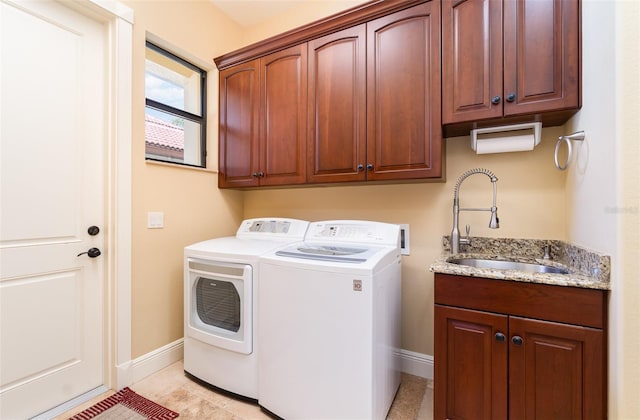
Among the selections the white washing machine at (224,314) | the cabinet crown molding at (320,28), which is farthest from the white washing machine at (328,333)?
the cabinet crown molding at (320,28)

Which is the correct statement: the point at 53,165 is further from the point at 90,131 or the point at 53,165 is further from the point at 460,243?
the point at 460,243

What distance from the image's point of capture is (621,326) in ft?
3.29

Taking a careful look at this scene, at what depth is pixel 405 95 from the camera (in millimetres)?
1663

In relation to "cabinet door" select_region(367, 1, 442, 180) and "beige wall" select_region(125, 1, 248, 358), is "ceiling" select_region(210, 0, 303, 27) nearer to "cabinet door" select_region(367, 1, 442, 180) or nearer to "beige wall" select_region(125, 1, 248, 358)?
"beige wall" select_region(125, 1, 248, 358)

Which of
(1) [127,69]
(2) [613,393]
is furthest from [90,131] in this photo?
(2) [613,393]

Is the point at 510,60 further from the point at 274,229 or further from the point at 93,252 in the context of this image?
the point at 93,252

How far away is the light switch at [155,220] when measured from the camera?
1.96 metres

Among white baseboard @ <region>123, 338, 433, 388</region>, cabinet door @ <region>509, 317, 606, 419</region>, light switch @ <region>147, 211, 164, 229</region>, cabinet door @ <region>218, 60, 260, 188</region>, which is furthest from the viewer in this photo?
cabinet door @ <region>218, 60, 260, 188</region>

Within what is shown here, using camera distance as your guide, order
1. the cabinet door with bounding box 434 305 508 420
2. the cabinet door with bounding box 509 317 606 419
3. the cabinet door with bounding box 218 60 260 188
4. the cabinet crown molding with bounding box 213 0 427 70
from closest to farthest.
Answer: the cabinet door with bounding box 509 317 606 419, the cabinet door with bounding box 434 305 508 420, the cabinet crown molding with bounding box 213 0 427 70, the cabinet door with bounding box 218 60 260 188

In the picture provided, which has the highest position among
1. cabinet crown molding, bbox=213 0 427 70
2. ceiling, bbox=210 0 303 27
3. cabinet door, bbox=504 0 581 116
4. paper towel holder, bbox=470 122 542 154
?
ceiling, bbox=210 0 303 27

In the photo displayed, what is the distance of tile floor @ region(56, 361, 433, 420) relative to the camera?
5.13 ft

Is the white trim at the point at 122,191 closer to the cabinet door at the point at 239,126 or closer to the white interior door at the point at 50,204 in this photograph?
the white interior door at the point at 50,204

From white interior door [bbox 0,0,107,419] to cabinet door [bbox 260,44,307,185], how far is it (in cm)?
103

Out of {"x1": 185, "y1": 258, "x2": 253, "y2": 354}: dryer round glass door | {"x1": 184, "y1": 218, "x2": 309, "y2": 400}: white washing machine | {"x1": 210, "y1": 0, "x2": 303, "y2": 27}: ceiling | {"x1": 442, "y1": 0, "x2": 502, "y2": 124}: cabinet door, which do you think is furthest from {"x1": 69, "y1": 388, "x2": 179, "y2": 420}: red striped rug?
{"x1": 210, "y1": 0, "x2": 303, "y2": 27}: ceiling
